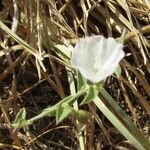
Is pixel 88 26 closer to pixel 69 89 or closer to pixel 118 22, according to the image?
pixel 118 22

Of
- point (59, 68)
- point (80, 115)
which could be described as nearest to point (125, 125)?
point (80, 115)

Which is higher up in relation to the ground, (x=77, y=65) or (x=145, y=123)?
(x=77, y=65)

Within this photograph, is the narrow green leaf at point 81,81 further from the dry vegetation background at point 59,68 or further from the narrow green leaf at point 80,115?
the dry vegetation background at point 59,68

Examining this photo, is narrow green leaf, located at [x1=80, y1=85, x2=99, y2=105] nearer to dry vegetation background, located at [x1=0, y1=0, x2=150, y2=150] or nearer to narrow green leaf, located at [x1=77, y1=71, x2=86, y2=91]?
narrow green leaf, located at [x1=77, y1=71, x2=86, y2=91]

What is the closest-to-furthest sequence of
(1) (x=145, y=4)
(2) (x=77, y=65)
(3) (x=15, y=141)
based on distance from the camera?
(2) (x=77, y=65)
(3) (x=15, y=141)
(1) (x=145, y=4)

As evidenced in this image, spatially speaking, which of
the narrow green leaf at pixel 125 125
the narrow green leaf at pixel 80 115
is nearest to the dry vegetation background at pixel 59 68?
the narrow green leaf at pixel 125 125

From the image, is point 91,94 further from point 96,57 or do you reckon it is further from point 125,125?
point 125,125

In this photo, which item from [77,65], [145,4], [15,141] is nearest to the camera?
[77,65]

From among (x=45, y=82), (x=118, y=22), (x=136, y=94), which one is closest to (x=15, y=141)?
(x=45, y=82)

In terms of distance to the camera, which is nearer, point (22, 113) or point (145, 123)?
point (22, 113)
